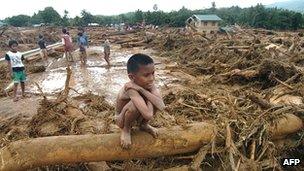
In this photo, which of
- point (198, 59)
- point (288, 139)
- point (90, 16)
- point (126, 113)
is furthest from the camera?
point (90, 16)

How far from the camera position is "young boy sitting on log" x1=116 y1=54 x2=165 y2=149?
11.8ft

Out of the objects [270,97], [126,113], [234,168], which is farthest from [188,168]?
[270,97]

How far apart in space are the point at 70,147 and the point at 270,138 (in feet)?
9.00

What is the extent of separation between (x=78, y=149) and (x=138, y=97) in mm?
1055

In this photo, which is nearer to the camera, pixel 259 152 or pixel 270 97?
pixel 259 152

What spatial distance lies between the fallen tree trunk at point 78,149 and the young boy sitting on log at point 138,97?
207 millimetres

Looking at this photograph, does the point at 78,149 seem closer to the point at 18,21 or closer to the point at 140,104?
the point at 140,104

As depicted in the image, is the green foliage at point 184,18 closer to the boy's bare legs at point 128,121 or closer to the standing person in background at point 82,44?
the standing person in background at point 82,44

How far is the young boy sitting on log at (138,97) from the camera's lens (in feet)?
11.8

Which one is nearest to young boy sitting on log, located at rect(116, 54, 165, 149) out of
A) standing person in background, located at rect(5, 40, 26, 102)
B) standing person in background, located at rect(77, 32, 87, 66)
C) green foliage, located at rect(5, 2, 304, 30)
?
standing person in background, located at rect(5, 40, 26, 102)

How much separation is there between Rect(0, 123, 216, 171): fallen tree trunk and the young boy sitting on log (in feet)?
0.68

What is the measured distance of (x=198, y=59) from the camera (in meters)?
15.4

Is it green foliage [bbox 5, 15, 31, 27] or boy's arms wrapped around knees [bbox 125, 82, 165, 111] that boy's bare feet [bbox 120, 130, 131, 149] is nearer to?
boy's arms wrapped around knees [bbox 125, 82, 165, 111]

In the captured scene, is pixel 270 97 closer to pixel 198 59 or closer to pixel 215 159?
pixel 215 159
